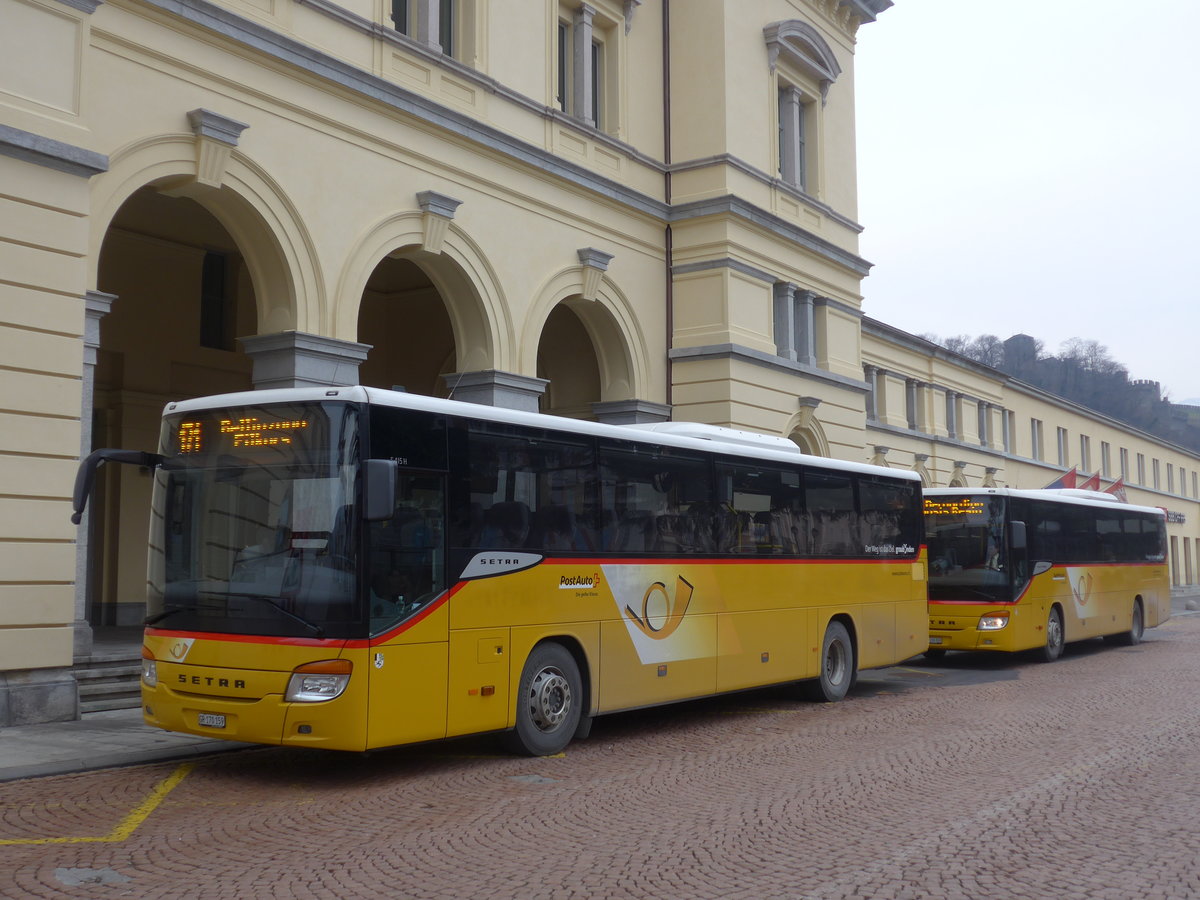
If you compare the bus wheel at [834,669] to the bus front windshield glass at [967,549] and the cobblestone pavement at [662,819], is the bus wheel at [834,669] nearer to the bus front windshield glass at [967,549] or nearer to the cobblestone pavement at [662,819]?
the cobblestone pavement at [662,819]

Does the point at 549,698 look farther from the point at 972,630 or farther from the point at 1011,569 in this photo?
the point at 1011,569

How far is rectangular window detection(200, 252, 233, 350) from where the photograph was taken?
2169 centimetres

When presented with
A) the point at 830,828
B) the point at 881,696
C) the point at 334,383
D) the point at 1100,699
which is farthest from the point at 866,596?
the point at 830,828

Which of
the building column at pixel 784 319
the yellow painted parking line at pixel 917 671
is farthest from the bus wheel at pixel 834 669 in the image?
the building column at pixel 784 319

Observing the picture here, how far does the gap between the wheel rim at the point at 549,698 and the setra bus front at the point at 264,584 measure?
2.09 meters

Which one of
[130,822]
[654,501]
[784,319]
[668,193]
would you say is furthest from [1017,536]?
[130,822]

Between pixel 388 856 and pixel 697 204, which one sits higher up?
pixel 697 204

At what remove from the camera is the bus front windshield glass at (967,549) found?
64.8ft

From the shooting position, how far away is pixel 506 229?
18.9 metres

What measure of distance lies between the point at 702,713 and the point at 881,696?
2953 mm

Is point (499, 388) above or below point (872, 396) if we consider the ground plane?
below

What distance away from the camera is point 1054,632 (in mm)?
21375

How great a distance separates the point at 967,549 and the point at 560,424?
36.1 feet

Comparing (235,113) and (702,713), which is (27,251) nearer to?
(235,113)
